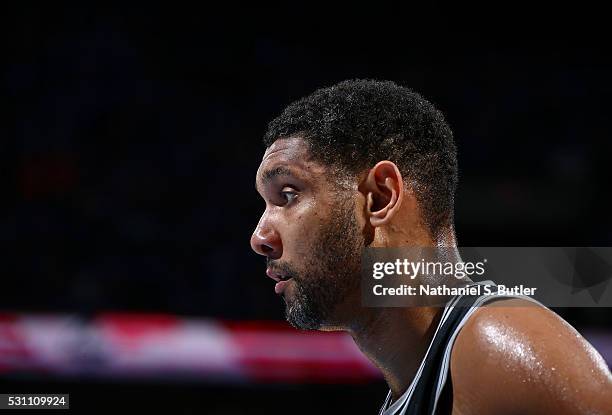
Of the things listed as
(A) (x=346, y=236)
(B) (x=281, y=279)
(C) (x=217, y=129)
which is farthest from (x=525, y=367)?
(C) (x=217, y=129)

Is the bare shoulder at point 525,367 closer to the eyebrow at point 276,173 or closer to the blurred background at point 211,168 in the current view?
the eyebrow at point 276,173

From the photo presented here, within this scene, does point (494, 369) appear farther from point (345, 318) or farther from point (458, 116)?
point (458, 116)

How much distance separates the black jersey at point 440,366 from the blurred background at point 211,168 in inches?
172

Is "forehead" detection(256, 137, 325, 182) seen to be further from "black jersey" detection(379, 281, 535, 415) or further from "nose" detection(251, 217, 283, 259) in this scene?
"black jersey" detection(379, 281, 535, 415)

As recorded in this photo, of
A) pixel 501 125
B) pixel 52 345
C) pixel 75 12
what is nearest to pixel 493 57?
pixel 501 125

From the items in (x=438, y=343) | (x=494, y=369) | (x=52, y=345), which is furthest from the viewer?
(x=52, y=345)

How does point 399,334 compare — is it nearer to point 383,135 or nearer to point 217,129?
point 383,135

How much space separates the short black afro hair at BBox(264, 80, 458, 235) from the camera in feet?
5.88

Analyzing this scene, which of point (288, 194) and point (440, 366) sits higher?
point (288, 194)

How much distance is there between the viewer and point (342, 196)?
69.3 inches

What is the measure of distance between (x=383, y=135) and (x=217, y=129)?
6294 mm

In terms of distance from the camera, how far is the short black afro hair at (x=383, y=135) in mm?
1793

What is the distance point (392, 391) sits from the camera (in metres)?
1.89

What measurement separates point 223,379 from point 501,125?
4.09m
